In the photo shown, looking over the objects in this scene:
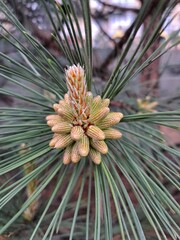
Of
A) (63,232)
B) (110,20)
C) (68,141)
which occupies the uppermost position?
(110,20)

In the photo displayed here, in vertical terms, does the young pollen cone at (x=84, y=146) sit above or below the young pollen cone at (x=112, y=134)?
below

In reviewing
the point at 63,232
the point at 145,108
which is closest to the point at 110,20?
the point at 145,108

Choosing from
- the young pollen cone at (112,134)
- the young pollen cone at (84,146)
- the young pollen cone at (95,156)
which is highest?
the young pollen cone at (112,134)

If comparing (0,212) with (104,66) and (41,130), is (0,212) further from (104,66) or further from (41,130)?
(104,66)

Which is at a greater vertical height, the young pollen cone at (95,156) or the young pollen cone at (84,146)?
the young pollen cone at (84,146)

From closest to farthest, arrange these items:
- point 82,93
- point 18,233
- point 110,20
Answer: point 82,93, point 18,233, point 110,20

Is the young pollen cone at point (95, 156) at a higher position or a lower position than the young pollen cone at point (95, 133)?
lower

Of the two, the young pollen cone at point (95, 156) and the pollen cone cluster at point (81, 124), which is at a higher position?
the pollen cone cluster at point (81, 124)

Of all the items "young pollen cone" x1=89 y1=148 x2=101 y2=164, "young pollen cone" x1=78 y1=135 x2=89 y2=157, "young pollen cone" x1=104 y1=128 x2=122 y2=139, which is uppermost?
"young pollen cone" x1=104 y1=128 x2=122 y2=139
